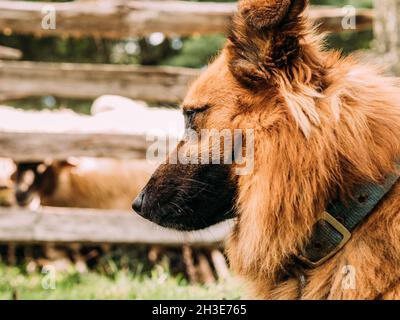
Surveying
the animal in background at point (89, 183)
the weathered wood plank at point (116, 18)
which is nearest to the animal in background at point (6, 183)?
the animal in background at point (89, 183)

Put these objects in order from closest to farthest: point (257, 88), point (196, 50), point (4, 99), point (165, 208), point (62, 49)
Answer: point (257, 88), point (165, 208), point (4, 99), point (196, 50), point (62, 49)

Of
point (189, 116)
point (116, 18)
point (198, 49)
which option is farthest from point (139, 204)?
point (198, 49)

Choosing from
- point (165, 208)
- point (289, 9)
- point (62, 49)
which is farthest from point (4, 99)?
point (62, 49)

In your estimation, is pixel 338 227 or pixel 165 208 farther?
pixel 165 208

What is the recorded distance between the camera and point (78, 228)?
16.6ft

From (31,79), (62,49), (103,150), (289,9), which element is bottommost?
(62,49)

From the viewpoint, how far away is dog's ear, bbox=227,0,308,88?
86.0 inches

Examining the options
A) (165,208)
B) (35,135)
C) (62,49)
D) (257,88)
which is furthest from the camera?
(62,49)

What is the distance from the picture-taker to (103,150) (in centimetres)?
512

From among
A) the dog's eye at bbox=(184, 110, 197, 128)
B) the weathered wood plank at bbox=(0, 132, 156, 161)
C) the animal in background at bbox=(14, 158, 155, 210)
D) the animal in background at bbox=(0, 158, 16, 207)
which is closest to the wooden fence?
the weathered wood plank at bbox=(0, 132, 156, 161)

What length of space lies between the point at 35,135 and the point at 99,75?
891 millimetres

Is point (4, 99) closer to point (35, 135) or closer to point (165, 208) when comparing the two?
point (35, 135)

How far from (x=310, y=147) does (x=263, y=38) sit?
1.71 feet

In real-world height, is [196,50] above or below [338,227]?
below
